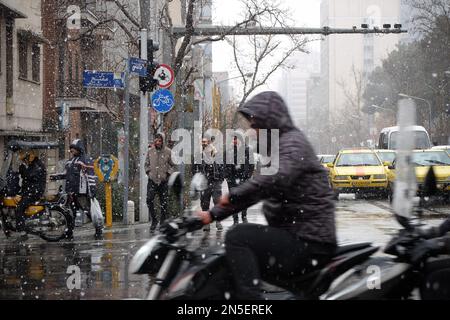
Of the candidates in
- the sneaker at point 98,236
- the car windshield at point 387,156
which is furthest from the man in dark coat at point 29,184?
the car windshield at point 387,156

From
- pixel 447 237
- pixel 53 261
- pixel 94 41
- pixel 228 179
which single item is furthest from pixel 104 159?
pixel 94 41

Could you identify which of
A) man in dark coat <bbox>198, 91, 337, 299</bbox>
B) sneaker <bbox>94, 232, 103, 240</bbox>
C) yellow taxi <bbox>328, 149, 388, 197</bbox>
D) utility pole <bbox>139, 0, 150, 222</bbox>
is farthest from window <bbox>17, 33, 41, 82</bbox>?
man in dark coat <bbox>198, 91, 337, 299</bbox>

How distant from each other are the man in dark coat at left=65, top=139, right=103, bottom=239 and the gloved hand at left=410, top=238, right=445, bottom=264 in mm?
9969

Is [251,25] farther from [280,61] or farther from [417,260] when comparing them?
[417,260]

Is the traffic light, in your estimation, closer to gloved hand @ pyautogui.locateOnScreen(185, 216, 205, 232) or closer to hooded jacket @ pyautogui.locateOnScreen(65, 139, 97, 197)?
hooded jacket @ pyautogui.locateOnScreen(65, 139, 97, 197)

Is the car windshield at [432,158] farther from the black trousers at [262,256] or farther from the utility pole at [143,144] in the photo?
the black trousers at [262,256]

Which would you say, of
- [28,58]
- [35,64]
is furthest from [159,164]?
[35,64]

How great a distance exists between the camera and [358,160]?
2839 centimetres

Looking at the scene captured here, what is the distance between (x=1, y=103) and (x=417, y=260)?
20761 mm

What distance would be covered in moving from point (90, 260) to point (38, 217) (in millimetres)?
2918

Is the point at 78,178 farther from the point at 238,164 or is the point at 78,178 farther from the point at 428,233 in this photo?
the point at 428,233

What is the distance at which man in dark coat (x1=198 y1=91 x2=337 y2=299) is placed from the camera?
4.86m

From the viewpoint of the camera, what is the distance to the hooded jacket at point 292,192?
4984 mm

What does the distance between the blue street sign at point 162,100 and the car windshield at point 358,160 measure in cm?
1130
